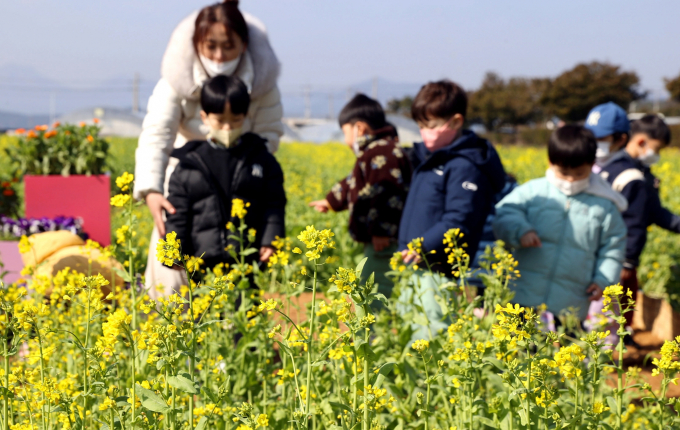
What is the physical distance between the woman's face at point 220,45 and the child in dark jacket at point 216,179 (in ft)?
0.57

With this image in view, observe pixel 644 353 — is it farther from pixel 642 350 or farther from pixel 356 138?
pixel 356 138

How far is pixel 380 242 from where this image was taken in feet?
10.4

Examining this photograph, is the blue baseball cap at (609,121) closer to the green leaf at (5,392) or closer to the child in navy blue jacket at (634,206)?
the child in navy blue jacket at (634,206)

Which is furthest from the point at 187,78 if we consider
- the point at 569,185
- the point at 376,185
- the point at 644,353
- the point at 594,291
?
the point at 644,353

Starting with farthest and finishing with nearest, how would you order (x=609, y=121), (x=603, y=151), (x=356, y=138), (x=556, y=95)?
(x=556, y=95), (x=603, y=151), (x=609, y=121), (x=356, y=138)

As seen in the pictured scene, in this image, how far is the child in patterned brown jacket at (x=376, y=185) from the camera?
10.2 feet

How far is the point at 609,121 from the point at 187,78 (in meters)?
2.48

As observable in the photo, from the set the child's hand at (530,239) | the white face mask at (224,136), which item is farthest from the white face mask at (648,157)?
the white face mask at (224,136)

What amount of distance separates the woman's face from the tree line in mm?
43109

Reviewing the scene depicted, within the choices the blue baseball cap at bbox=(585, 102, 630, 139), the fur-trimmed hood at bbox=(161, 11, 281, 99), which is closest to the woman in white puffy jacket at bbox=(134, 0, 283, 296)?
the fur-trimmed hood at bbox=(161, 11, 281, 99)

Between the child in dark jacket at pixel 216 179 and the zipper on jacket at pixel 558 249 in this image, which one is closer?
the child in dark jacket at pixel 216 179

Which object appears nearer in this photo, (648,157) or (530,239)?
(530,239)

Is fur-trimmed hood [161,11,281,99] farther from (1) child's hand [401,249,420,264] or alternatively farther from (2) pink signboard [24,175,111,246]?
(2) pink signboard [24,175,111,246]

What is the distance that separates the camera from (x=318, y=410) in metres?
1.54
